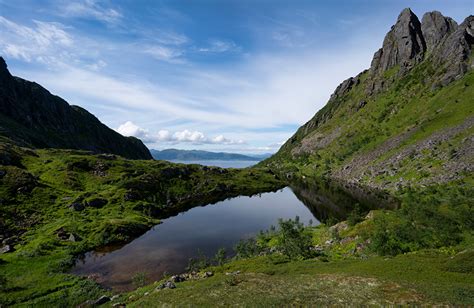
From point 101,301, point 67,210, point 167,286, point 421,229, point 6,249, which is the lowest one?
point 6,249

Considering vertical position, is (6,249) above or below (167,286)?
below

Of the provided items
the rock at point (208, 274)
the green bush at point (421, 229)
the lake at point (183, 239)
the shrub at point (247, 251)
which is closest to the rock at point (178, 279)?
the rock at point (208, 274)

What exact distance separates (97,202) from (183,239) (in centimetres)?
4659

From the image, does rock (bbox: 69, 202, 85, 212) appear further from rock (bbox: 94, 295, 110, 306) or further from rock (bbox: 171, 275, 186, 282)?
rock (bbox: 171, 275, 186, 282)

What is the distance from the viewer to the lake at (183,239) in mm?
75725

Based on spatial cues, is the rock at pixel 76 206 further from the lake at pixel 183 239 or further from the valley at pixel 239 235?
the lake at pixel 183 239

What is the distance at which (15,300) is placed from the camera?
53.7 m

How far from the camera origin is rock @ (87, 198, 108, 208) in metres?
124

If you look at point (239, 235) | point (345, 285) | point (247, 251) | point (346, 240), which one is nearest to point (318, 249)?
point (346, 240)

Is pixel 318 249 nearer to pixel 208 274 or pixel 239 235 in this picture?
pixel 208 274

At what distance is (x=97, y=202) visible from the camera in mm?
126500

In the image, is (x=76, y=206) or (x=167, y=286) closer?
(x=167, y=286)

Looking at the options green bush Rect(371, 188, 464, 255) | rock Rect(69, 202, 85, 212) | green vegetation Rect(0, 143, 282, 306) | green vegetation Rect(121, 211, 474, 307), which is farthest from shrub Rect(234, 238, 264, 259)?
rock Rect(69, 202, 85, 212)

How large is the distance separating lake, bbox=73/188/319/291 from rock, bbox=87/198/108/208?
→ 27217 mm
